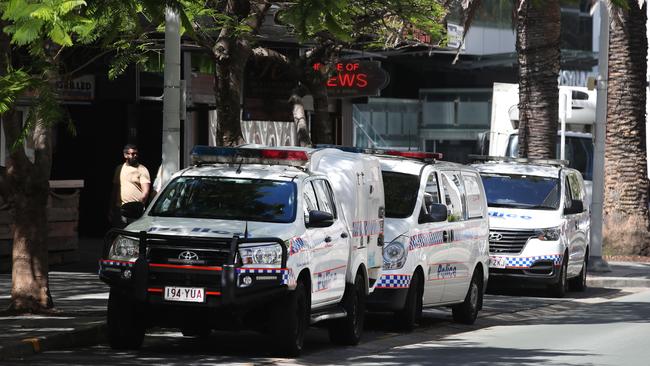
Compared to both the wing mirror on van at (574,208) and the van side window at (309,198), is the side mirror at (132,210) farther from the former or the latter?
the wing mirror on van at (574,208)

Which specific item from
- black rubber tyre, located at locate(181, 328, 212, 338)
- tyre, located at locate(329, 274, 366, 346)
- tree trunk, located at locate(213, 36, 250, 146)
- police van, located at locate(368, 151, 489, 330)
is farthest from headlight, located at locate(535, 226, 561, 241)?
black rubber tyre, located at locate(181, 328, 212, 338)

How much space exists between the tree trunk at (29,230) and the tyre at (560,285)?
371 inches

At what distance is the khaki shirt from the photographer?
66.5ft

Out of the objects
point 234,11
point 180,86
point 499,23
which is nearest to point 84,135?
point 234,11

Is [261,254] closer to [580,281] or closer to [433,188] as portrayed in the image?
[433,188]

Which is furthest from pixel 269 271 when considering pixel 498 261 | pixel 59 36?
pixel 498 261

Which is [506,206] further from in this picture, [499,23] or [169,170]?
[499,23]

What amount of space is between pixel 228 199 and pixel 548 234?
915cm

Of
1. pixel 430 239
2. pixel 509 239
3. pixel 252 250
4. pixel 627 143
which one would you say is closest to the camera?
pixel 252 250

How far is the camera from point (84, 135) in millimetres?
30109

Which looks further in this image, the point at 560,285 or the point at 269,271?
the point at 560,285

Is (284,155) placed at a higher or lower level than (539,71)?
lower

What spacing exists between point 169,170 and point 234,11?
3971 millimetres

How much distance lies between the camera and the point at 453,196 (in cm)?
1798
